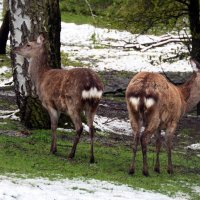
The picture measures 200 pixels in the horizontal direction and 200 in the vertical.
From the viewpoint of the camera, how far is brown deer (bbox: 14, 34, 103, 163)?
10438 millimetres

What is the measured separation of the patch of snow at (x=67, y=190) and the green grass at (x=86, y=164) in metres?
0.36

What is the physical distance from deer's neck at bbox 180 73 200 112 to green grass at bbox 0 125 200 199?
1.10m

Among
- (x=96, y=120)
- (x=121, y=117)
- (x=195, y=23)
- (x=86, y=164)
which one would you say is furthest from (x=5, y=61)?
(x=86, y=164)

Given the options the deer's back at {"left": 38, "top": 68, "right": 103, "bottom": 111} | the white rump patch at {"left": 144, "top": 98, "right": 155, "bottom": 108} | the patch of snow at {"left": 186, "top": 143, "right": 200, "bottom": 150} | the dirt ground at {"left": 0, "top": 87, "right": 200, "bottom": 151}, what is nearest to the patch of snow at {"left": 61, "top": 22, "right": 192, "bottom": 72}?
the dirt ground at {"left": 0, "top": 87, "right": 200, "bottom": 151}

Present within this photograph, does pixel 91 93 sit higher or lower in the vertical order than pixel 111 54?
higher

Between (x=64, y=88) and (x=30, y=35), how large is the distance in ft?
8.44

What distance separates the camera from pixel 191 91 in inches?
457

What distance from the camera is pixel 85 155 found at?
11.1m

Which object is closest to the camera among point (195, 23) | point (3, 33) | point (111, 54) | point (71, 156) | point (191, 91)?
point (71, 156)

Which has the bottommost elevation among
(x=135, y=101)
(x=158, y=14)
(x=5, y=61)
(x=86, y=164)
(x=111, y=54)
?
(x=86, y=164)

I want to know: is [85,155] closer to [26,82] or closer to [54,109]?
[54,109]

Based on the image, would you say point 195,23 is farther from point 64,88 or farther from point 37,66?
point 64,88

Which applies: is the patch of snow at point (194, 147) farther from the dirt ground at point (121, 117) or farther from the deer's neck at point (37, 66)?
the deer's neck at point (37, 66)

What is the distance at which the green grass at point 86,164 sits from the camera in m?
9.27
